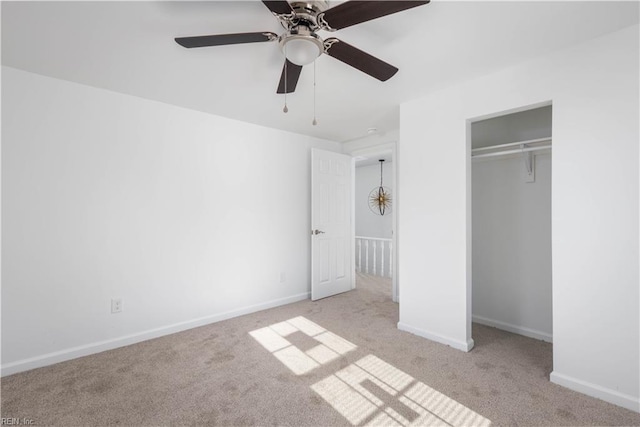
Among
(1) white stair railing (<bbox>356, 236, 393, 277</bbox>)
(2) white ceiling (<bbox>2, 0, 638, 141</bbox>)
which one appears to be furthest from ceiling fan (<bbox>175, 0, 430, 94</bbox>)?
(1) white stair railing (<bbox>356, 236, 393, 277</bbox>)

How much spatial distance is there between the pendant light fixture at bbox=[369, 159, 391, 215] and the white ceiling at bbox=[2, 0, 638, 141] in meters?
3.90

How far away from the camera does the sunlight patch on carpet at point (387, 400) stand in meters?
1.77

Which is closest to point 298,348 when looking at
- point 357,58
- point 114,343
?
point 114,343

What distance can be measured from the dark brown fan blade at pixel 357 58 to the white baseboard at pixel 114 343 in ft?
9.47

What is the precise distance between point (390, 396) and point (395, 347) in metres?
0.73

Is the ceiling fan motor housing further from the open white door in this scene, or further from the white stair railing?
the white stair railing

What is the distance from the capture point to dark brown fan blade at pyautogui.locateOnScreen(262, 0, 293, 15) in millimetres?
1372

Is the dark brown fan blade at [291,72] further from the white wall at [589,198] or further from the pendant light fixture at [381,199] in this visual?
the pendant light fixture at [381,199]

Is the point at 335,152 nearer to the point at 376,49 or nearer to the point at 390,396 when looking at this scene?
the point at 376,49

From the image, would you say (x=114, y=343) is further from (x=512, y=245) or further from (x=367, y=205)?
(x=367, y=205)

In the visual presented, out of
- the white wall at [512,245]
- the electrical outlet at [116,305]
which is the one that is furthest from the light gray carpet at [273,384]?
the electrical outlet at [116,305]

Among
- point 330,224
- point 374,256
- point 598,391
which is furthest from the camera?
point 374,256

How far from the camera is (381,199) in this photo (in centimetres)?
680

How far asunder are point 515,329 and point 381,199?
162 inches
